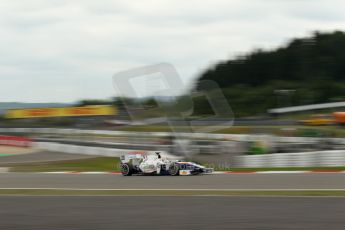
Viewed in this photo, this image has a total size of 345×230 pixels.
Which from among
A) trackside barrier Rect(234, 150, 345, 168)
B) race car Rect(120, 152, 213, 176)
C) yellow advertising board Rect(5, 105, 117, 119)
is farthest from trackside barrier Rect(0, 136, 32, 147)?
race car Rect(120, 152, 213, 176)

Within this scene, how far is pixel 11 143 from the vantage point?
1629 inches

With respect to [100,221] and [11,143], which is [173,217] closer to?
[100,221]

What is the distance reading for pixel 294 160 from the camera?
17109mm

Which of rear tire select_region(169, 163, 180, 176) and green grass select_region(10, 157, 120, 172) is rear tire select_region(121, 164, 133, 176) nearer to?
rear tire select_region(169, 163, 180, 176)

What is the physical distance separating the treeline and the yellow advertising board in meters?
16.0

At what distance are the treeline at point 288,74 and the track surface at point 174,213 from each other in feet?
185

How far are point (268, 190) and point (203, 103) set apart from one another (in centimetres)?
724

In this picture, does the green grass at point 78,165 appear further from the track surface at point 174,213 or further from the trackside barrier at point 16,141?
the trackside barrier at point 16,141

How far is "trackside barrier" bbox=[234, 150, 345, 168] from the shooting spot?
54.4 ft

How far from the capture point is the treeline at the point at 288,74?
224 ft

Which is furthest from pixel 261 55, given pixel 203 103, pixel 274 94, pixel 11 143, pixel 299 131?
pixel 203 103

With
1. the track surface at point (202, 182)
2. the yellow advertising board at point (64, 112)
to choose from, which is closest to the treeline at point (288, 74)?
the yellow advertising board at point (64, 112)

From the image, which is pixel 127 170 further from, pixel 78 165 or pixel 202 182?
pixel 78 165

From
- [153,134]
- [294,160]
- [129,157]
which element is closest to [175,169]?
[129,157]
